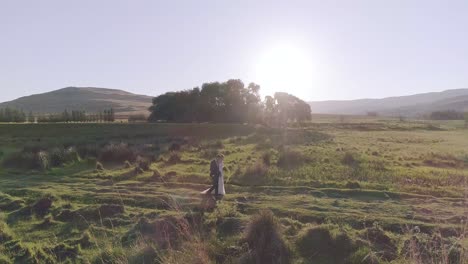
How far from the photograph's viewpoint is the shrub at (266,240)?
1023 centimetres

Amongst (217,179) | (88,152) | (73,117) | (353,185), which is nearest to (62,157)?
(88,152)

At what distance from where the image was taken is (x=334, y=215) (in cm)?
1455

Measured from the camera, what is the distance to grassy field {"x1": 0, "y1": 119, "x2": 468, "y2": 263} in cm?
1052

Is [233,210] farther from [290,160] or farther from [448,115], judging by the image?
[448,115]

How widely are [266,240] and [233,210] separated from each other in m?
4.48

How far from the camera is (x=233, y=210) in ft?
Result: 49.2

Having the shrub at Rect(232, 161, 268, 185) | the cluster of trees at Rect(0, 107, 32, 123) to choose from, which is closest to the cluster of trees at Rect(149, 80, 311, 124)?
the cluster of trees at Rect(0, 107, 32, 123)

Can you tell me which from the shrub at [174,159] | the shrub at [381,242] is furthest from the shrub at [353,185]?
the shrub at [174,159]

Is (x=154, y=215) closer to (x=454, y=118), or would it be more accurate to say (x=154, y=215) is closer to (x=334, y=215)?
(x=334, y=215)

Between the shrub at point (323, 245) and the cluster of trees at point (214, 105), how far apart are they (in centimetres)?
6031

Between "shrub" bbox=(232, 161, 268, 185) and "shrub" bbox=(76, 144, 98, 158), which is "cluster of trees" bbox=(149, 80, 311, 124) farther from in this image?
"shrub" bbox=(232, 161, 268, 185)

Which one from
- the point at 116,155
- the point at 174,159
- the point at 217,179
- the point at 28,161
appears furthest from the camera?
the point at 116,155

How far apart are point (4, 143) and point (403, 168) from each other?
3931 centimetres

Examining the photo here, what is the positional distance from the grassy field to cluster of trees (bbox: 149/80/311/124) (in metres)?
40.4
